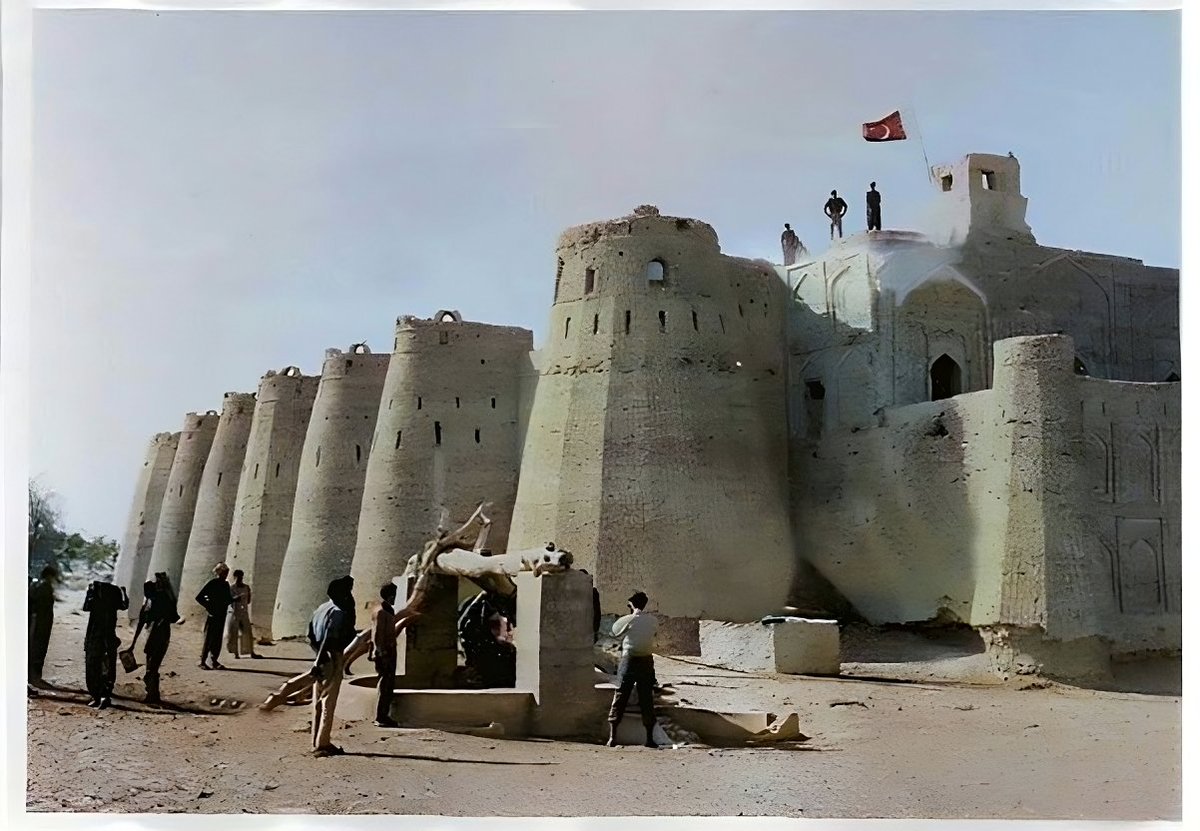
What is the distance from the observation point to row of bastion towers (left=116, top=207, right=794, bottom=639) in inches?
682

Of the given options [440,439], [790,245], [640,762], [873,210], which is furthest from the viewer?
[440,439]

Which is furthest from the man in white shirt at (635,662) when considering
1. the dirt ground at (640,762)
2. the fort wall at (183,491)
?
the fort wall at (183,491)

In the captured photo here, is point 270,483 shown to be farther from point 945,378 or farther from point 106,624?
point 945,378

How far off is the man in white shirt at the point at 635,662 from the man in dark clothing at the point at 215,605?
426 cm

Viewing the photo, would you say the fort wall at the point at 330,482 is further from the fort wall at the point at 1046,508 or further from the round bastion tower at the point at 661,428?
the fort wall at the point at 1046,508

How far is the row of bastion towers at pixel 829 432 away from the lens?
15203 mm

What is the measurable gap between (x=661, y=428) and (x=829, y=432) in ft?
8.51

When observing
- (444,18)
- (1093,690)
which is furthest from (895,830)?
(444,18)

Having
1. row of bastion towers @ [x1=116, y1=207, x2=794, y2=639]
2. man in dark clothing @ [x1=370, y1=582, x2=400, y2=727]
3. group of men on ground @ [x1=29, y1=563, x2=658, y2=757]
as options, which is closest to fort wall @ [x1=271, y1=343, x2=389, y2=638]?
row of bastion towers @ [x1=116, y1=207, x2=794, y2=639]

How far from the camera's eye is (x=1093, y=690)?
14.6 m

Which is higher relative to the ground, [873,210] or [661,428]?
[873,210]

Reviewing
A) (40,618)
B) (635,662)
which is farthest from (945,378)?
(40,618)

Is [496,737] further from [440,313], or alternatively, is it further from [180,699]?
[440,313]

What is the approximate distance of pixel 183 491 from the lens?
26062 millimetres
